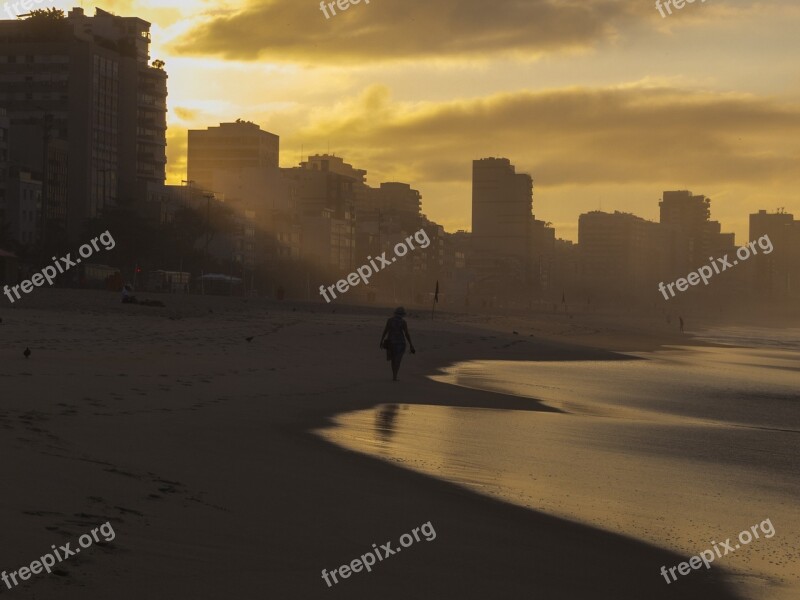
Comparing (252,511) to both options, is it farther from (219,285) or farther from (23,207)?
(23,207)

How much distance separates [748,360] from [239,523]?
1840 inches

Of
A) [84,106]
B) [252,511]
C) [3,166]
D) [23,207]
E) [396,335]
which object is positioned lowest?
[252,511]

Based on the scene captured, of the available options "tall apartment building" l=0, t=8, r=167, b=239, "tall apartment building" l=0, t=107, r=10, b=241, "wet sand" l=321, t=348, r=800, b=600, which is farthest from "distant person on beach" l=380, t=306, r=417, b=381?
"tall apartment building" l=0, t=8, r=167, b=239

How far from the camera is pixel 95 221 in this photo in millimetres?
109188

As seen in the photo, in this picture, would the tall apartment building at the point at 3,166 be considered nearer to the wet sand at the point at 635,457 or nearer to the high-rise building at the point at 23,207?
the high-rise building at the point at 23,207

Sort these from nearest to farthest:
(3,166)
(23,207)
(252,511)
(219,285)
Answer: (252,511), (219,285), (3,166), (23,207)

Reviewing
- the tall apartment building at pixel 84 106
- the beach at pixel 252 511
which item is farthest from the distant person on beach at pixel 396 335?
the tall apartment building at pixel 84 106

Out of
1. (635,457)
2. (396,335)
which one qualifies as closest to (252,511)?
(635,457)

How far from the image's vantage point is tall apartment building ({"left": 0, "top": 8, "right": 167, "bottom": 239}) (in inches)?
5305

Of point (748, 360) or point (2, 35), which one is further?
point (2, 35)

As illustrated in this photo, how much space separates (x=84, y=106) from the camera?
139 m

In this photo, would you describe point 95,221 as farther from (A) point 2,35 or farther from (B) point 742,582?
(B) point 742,582

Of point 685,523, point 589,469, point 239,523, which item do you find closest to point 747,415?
point 589,469

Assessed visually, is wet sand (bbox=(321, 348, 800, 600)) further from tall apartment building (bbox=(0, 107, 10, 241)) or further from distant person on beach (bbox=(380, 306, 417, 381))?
tall apartment building (bbox=(0, 107, 10, 241))
